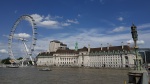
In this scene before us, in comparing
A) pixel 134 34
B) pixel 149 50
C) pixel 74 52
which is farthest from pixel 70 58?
pixel 134 34

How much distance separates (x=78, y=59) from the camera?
16338 centimetres

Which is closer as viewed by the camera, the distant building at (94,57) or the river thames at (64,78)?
the river thames at (64,78)

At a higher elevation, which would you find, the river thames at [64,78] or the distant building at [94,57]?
the distant building at [94,57]

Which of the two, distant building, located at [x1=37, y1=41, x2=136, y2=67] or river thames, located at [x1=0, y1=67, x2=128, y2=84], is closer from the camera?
river thames, located at [x1=0, y1=67, x2=128, y2=84]

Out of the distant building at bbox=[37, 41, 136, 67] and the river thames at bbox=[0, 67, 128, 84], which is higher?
the distant building at bbox=[37, 41, 136, 67]

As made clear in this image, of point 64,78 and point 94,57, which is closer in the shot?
point 64,78

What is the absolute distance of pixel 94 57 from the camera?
480 ft

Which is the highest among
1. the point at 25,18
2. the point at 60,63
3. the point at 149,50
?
the point at 25,18

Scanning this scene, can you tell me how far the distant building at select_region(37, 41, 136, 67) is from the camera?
123 metres

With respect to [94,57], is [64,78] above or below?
below

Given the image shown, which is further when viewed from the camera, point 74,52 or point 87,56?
point 74,52

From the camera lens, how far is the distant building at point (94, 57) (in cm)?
12294

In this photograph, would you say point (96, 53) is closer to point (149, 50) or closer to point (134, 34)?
point (149, 50)

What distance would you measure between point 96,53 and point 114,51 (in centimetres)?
1842
